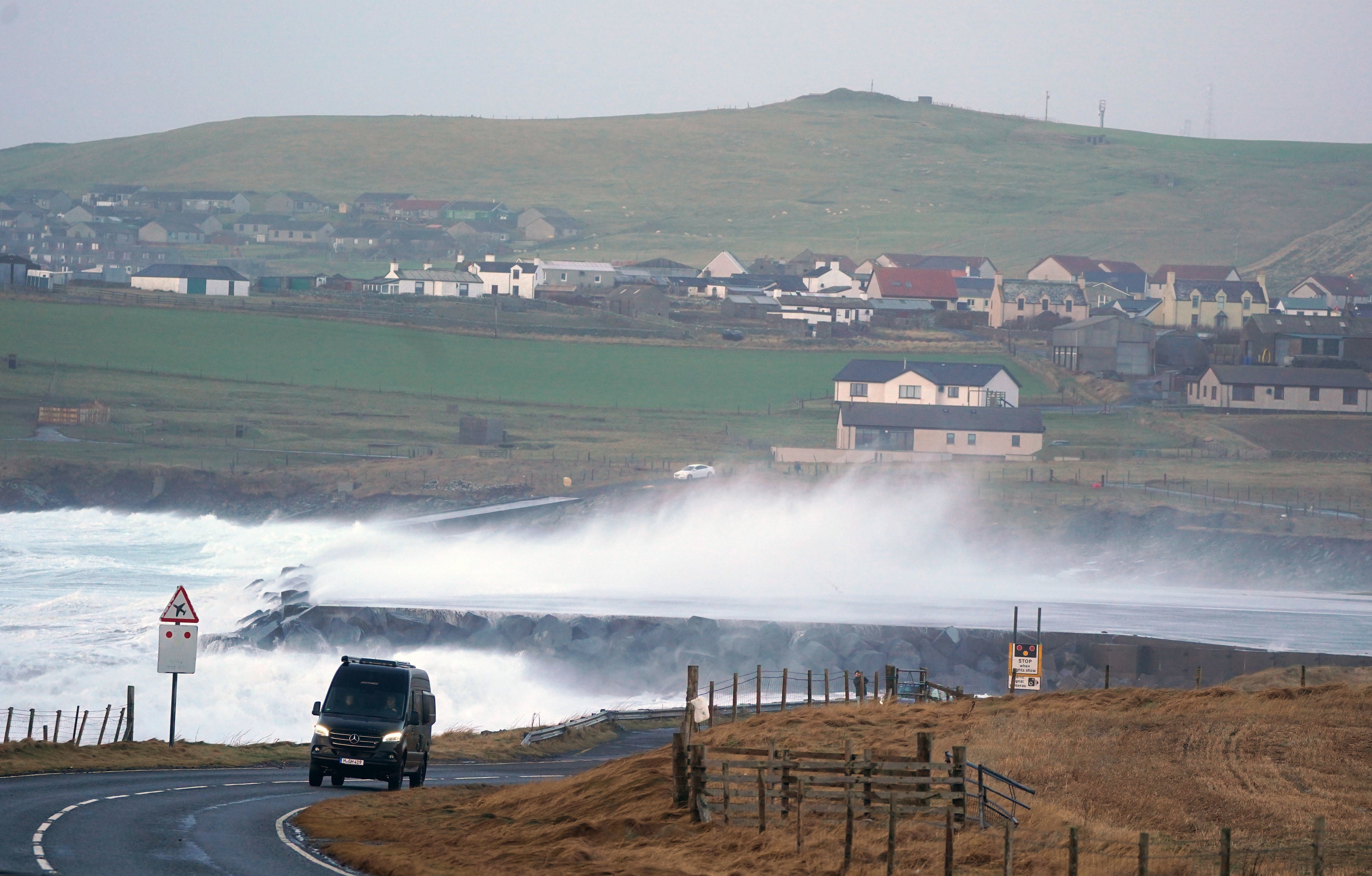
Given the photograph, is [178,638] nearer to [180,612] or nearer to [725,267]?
[180,612]

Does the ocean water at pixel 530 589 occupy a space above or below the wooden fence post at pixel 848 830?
below

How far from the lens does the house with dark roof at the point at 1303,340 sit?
4970 inches

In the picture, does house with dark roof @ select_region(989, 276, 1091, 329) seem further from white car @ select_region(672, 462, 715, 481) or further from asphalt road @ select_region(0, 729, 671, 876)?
asphalt road @ select_region(0, 729, 671, 876)

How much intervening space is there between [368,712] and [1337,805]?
16.0 metres

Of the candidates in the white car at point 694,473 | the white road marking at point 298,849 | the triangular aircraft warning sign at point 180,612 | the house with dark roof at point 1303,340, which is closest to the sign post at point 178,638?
the triangular aircraft warning sign at point 180,612

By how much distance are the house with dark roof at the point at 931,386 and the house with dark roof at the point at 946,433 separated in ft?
21.4

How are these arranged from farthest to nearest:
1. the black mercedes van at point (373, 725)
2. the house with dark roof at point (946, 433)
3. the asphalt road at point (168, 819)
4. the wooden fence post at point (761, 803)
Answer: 1. the house with dark roof at point (946, 433)
2. the black mercedes van at point (373, 725)
3. the wooden fence post at point (761, 803)
4. the asphalt road at point (168, 819)

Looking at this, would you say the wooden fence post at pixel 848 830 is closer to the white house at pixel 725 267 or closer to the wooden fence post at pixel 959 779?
the wooden fence post at pixel 959 779

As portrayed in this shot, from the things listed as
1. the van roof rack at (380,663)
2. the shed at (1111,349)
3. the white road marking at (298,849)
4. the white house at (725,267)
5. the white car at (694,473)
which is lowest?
the white car at (694,473)

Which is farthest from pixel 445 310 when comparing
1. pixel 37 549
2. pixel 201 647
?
pixel 201 647

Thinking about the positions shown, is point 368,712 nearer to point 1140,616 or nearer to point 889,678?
point 889,678

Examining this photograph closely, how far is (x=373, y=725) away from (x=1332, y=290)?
17226 centimetres

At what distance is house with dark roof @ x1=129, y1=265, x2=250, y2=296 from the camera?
147 metres

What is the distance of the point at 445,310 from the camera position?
138 meters
